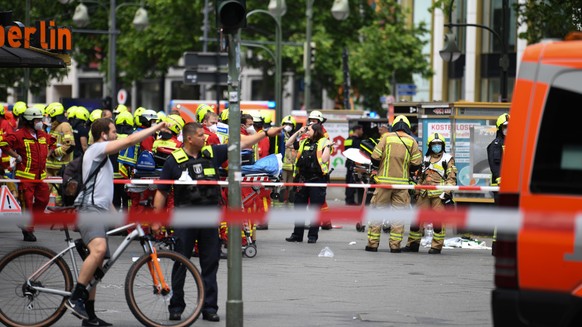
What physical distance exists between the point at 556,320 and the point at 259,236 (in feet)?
43.7

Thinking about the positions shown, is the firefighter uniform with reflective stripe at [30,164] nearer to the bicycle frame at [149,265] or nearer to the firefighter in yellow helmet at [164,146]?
the firefighter in yellow helmet at [164,146]

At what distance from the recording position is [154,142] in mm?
18125

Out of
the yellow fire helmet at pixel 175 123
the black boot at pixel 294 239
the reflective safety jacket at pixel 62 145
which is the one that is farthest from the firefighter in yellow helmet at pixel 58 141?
the black boot at pixel 294 239

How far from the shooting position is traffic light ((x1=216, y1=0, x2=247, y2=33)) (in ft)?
34.6

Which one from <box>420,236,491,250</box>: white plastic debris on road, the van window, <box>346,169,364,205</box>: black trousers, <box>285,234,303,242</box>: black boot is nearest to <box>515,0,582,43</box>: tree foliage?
<box>346,169,364,205</box>: black trousers

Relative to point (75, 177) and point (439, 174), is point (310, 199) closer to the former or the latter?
point (439, 174)

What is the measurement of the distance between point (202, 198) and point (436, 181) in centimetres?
754

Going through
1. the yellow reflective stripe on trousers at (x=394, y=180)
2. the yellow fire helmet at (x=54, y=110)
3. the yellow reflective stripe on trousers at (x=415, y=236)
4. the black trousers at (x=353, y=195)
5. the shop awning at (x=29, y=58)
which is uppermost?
the shop awning at (x=29, y=58)

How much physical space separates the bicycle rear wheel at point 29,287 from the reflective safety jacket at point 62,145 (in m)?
11.6

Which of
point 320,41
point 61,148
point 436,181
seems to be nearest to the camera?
point 436,181

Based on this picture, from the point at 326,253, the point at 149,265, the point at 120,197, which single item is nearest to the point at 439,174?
the point at 326,253

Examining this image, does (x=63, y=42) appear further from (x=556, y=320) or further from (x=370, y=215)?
(x=556, y=320)

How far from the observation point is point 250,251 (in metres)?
17.2

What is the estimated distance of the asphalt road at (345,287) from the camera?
11.8 metres
